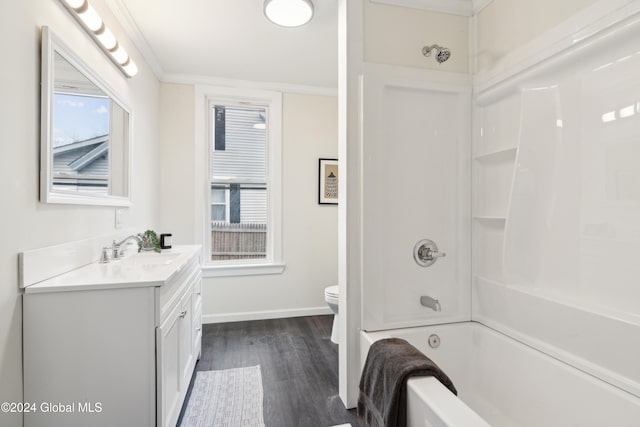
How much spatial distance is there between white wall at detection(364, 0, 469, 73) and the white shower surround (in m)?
0.33

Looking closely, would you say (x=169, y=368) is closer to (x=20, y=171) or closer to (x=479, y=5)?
(x=20, y=171)

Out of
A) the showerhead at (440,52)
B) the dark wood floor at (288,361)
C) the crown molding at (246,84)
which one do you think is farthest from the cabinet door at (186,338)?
the crown molding at (246,84)

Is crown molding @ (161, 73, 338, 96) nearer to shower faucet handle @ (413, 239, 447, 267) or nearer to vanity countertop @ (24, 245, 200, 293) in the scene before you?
vanity countertop @ (24, 245, 200, 293)

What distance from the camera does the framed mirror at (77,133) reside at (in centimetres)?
127

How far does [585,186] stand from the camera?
4.04ft

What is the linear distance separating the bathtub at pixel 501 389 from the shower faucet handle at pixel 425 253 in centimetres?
38

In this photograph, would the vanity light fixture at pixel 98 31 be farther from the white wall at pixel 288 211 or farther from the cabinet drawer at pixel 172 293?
the cabinet drawer at pixel 172 293

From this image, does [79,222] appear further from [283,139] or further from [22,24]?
[283,139]

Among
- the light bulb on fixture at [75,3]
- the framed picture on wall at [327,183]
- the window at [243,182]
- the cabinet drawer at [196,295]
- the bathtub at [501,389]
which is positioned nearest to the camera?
the bathtub at [501,389]

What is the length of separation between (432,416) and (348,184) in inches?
42.8

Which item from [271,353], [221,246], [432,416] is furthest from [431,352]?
[221,246]

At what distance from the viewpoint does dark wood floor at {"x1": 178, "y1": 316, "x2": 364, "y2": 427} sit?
170 cm

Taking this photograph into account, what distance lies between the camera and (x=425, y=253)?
172 centimetres

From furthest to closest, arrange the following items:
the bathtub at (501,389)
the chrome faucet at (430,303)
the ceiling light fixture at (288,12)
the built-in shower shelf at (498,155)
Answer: the ceiling light fixture at (288,12), the chrome faucet at (430,303), the built-in shower shelf at (498,155), the bathtub at (501,389)
